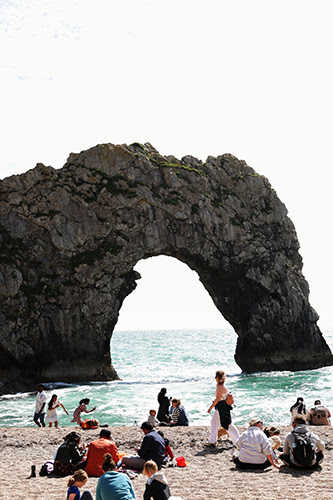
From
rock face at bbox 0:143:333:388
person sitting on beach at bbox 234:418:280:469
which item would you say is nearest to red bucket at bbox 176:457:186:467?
person sitting on beach at bbox 234:418:280:469

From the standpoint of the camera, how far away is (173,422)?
18.0 meters

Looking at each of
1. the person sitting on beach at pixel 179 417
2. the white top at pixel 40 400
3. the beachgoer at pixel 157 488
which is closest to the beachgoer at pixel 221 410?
the person sitting on beach at pixel 179 417

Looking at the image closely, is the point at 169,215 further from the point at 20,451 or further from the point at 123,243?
the point at 20,451

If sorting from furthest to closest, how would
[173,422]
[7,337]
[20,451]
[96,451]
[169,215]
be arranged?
[169,215], [7,337], [173,422], [20,451], [96,451]

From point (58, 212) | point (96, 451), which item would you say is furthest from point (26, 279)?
point (96, 451)

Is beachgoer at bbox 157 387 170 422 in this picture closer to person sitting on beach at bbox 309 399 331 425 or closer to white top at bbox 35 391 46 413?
white top at bbox 35 391 46 413

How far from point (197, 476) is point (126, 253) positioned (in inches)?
1314

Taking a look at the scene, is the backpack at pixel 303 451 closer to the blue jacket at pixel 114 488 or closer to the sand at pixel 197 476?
the sand at pixel 197 476

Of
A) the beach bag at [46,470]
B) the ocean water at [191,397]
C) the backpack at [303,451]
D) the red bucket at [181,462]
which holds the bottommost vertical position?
the ocean water at [191,397]

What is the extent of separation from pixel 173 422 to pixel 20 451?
20.1ft

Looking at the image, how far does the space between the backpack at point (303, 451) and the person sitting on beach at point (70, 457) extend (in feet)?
18.2

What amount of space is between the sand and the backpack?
0.28 meters

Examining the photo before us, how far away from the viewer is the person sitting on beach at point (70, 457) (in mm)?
11234

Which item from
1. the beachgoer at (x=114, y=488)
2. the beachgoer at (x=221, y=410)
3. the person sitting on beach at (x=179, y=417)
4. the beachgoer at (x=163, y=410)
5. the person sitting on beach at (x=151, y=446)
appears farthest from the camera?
the beachgoer at (x=163, y=410)
